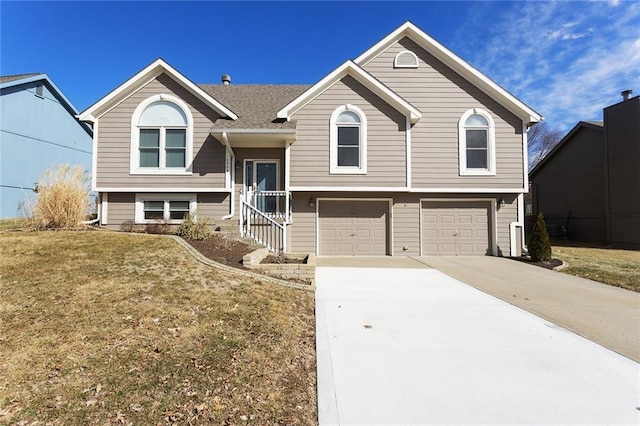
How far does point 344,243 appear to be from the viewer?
1134 centimetres

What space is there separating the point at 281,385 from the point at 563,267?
956 centimetres

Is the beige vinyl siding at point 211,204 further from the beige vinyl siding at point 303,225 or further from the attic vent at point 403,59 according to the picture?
the attic vent at point 403,59

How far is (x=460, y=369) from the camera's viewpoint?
342 cm

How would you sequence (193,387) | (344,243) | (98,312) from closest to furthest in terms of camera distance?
(193,387), (98,312), (344,243)

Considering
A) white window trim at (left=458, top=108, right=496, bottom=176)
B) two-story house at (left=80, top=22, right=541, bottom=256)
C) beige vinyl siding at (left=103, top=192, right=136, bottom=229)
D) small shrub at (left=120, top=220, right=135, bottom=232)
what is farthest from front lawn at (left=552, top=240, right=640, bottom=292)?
beige vinyl siding at (left=103, top=192, right=136, bottom=229)

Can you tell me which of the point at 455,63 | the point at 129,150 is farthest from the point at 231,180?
the point at 455,63

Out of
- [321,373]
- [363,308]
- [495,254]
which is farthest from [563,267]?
[321,373]

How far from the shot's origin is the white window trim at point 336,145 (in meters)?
10.9

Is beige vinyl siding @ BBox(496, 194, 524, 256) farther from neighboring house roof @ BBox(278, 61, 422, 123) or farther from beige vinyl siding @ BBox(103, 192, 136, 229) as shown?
beige vinyl siding @ BBox(103, 192, 136, 229)

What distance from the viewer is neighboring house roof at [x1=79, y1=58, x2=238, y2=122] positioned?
1025cm

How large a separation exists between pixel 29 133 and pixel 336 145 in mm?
17816

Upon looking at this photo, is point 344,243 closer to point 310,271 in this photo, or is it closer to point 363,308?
point 310,271

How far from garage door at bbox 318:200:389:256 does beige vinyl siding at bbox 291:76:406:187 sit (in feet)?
2.94

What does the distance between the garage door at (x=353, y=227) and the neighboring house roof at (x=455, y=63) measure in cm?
528
